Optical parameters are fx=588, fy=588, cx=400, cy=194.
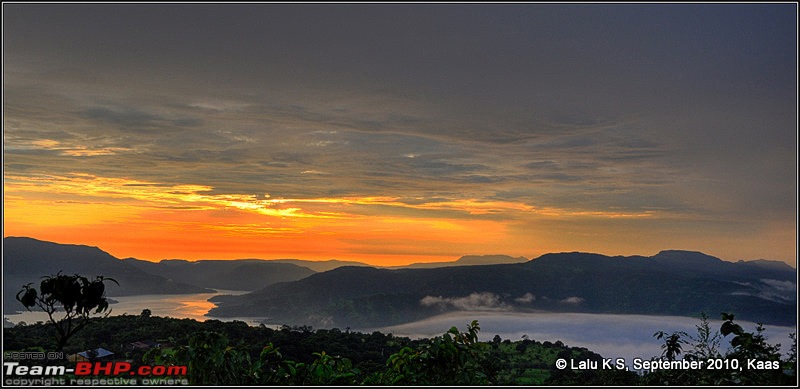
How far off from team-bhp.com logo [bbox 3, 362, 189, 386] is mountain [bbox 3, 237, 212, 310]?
92.4m

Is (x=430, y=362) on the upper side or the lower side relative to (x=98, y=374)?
upper

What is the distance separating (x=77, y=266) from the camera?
437ft

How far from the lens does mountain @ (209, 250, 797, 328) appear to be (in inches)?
5586

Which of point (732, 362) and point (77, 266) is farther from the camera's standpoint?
point (77, 266)

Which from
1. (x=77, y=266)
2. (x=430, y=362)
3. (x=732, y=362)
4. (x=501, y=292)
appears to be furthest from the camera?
(x=501, y=292)

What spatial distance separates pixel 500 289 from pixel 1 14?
152262 mm

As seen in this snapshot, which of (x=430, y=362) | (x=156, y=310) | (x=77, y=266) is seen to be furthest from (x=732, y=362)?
(x=77, y=266)

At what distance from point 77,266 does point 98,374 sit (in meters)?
141

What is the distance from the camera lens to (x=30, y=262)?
114000 mm

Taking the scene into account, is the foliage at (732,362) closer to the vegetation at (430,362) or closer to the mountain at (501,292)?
the vegetation at (430,362)

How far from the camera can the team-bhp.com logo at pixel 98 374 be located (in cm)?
966

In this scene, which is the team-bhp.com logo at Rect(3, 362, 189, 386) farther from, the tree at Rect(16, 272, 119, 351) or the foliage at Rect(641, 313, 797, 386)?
the foliage at Rect(641, 313, 797, 386)

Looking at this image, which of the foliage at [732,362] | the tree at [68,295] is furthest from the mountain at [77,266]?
the foliage at [732,362]

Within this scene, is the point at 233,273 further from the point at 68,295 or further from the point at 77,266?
the point at 68,295
